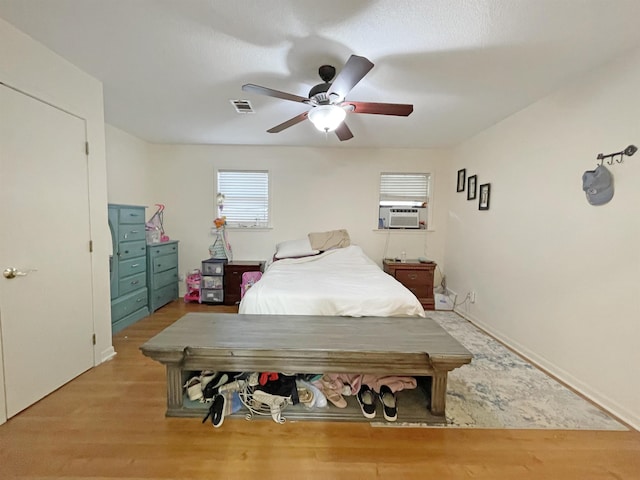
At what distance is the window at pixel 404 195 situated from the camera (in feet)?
14.1

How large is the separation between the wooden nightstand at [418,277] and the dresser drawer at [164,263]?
3139 mm

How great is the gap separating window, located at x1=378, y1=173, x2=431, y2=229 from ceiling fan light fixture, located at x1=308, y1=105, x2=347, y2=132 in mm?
2460

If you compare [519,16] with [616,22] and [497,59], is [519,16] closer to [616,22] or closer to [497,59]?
[497,59]

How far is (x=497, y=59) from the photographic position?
1.87 meters

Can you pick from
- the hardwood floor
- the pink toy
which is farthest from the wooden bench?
the pink toy

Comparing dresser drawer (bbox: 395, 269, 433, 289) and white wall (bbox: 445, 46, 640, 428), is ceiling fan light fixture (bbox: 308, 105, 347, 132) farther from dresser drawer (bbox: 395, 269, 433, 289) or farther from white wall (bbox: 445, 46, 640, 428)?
dresser drawer (bbox: 395, 269, 433, 289)

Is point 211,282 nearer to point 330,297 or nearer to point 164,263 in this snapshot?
point 164,263

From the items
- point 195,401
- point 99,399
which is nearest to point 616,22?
point 195,401

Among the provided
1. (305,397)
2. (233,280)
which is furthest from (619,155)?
(233,280)

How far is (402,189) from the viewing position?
14.2 feet

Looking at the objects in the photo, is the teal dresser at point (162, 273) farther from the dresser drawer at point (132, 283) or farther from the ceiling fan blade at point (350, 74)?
the ceiling fan blade at point (350, 74)

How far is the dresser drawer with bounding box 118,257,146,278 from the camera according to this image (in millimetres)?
3045

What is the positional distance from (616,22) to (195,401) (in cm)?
337

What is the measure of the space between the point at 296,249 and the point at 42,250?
247cm
